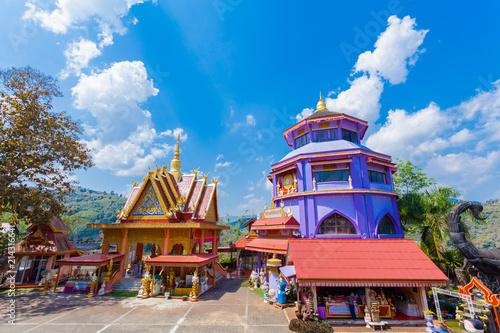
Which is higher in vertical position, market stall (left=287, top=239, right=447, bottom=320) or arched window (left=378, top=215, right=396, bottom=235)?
arched window (left=378, top=215, right=396, bottom=235)

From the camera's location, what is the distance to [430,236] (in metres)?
18.6

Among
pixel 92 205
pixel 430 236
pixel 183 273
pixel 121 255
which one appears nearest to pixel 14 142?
pixel 121 255

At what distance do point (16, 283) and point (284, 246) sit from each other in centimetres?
2126

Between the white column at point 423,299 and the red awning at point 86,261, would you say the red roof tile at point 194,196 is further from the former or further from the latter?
the white column at point 423,299

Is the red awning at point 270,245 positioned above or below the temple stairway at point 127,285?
above

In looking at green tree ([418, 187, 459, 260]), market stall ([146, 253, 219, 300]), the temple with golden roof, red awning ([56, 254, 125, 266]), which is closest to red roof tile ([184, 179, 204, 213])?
the temple with golden roof

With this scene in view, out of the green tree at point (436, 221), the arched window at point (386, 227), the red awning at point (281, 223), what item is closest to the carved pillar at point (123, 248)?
the red awning at point (281, 223)

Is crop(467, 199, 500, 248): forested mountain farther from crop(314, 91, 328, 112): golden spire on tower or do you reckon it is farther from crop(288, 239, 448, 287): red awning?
crop(288, 239, 448, 287): red awning

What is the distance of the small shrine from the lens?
60.1 ft

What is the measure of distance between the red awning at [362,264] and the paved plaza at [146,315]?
207 centimetres

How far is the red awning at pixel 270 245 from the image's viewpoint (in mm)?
15172

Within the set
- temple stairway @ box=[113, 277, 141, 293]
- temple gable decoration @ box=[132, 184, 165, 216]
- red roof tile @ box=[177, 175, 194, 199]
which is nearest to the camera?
temple stairway @ box=[113, 277, 141, 293]

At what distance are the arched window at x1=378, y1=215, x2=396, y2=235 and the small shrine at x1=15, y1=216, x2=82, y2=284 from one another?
25996 mm

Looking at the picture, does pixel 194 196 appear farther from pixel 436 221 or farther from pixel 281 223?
pixel 436 221
